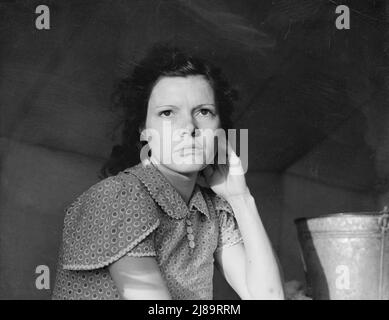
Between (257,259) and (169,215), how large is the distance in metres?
0.26

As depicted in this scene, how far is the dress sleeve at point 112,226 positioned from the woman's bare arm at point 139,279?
2 centimetres

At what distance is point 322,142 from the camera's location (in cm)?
213

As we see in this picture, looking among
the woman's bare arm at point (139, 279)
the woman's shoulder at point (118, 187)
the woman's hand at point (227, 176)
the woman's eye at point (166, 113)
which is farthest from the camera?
the woman's hand at point (227, 176)

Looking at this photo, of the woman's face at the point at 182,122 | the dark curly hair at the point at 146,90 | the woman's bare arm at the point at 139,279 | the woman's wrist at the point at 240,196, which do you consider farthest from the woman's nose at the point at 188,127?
the woman's bare arm at the point at 139,279

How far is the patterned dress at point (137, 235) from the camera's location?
1400 mm

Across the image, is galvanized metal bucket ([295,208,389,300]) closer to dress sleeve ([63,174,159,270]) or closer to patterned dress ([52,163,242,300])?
patterned dress ([52,163,242,300])

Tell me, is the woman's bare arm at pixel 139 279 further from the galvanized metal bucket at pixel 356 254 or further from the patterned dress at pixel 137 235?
the galvanized metal bucket at pixel 356 254

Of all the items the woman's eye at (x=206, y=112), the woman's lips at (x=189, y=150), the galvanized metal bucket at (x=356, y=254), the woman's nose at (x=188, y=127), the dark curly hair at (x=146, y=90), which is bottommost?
the galvanized metal bucket at (x=356, y=254)

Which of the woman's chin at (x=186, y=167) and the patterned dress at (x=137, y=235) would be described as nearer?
the patterned dress at (x=137, y=235)

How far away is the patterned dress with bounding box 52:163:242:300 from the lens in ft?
4.59

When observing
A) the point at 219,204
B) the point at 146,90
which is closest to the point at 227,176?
the point at 219,204

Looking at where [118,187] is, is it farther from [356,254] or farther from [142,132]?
[356,254]

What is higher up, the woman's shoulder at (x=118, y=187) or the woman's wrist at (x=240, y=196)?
the woman's wrist at (x=240, y=196)
